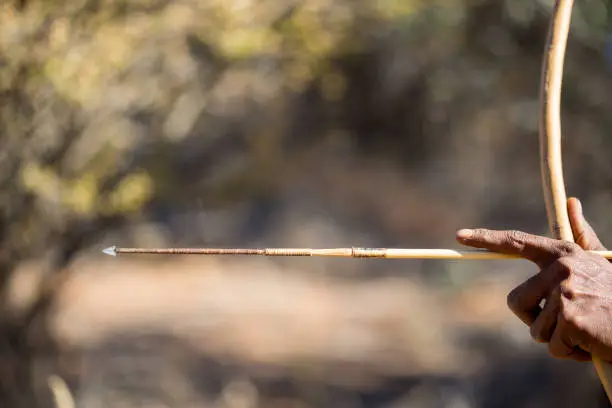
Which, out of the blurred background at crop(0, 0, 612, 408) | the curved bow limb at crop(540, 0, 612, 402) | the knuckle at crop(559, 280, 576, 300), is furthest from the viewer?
the blurred background at crop(0, 0, 612, 408)

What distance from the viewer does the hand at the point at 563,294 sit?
3.77 ft

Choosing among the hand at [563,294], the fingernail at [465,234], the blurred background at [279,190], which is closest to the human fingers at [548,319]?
the hand at [563,294]

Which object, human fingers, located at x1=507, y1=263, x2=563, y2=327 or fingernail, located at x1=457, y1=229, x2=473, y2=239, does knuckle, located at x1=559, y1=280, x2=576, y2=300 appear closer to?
human fingers, located at x1=507, y1=263, x2=563, y2=327

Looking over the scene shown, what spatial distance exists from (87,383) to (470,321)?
3820 millimetres

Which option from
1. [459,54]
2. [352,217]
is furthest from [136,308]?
[459,54]

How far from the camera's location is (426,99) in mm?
7168

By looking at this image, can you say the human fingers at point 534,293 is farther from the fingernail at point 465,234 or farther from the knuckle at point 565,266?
the fingernail at point 465,234

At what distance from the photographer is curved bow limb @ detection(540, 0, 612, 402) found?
4.40 feet

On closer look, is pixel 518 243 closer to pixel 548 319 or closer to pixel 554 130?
pixel 548 319

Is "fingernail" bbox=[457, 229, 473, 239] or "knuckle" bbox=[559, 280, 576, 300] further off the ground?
"fingernail" bbox=[457, 229, 473, 239]

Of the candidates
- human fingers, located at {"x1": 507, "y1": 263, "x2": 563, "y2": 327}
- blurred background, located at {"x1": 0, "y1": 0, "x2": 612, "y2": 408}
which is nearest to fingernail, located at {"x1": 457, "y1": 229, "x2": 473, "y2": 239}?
human fingers, located at {"x1": 507, "y1": 263, "x2": 563, "y2": 327}

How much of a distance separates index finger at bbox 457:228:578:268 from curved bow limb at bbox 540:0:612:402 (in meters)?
0.13

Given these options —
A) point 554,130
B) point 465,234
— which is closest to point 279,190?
point 554,130

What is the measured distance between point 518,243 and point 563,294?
105 mm
